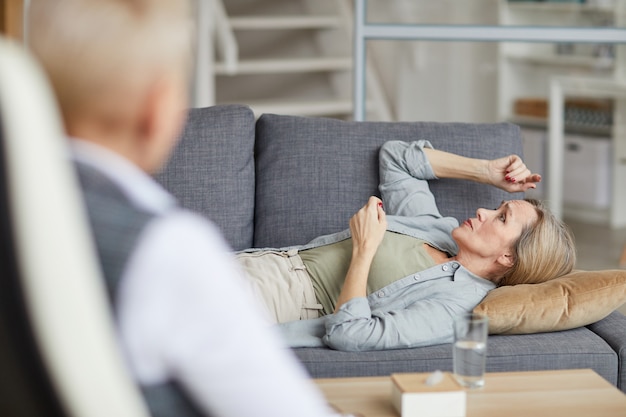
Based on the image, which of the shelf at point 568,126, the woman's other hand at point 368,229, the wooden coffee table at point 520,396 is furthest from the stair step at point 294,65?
the wooden coffee table at point 520,396

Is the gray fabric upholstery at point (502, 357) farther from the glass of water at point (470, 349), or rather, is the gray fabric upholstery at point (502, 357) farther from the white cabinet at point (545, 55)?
the white cabinet at point (545, 55)

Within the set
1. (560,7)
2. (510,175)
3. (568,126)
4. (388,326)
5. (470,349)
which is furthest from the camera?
(568,126)

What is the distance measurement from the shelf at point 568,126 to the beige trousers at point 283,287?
2849mm

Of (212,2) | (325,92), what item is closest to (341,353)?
(212,2)

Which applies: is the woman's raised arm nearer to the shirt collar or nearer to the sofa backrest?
the sofa backrest

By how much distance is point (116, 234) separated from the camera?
2.51 feet

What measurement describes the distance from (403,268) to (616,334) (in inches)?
21.3

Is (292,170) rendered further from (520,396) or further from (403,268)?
(520,396)

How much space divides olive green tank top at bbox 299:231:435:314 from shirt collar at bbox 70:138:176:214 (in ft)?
5.21

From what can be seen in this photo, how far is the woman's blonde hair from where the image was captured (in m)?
2.34

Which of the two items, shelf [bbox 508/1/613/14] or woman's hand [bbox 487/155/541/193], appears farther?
shelf [bbox 508/1/613/14]

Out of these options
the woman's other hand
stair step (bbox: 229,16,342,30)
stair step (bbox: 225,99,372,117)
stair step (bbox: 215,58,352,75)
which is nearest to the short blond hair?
the woman's other hand

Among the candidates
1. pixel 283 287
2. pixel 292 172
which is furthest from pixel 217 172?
pixel 283 287

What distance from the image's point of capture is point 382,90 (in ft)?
16.3
